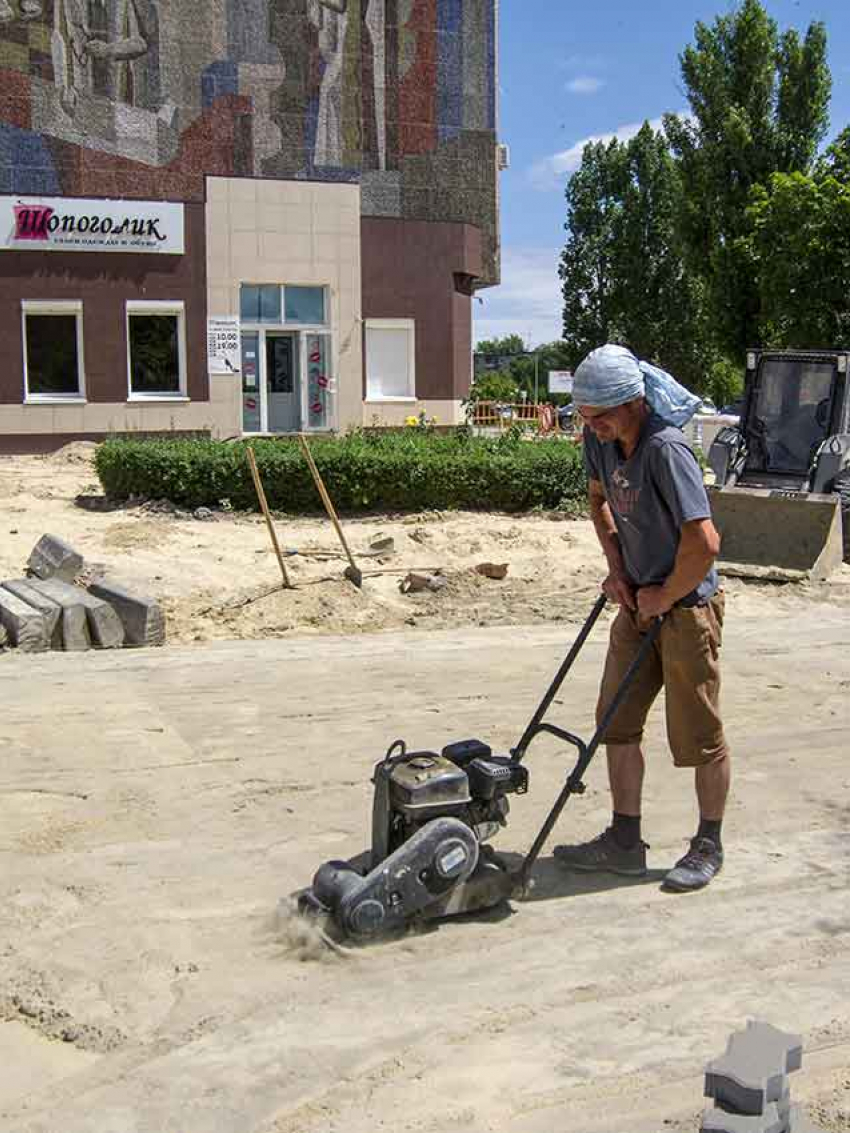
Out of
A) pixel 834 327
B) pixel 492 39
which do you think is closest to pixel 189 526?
pixel 834 327

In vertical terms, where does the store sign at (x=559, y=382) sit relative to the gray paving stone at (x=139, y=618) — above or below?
above

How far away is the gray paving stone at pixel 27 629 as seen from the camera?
30.3 ft

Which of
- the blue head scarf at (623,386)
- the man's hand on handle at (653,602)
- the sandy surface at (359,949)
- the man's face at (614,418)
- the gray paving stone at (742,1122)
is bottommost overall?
the sandy surface at (359,949)

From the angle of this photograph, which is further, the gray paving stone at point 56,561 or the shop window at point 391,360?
the shop window at point 391,360

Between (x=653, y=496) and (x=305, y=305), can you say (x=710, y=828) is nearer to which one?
(x=653, y=496)

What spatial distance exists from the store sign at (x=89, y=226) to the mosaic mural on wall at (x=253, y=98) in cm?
40

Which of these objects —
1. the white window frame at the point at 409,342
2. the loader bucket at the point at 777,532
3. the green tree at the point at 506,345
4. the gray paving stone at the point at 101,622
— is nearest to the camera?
the gray paving stone at the point at 101,622

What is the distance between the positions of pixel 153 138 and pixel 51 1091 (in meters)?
23.8

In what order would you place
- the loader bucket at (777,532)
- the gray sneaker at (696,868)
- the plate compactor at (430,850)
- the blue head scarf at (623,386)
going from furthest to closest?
the loader bucket at (777,532)
the gray sneaker at (696,868)
the blue head scarf at (623,386)
the plate compactor at (430,850)

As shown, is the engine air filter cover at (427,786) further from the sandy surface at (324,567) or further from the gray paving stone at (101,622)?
the sandy surface at (324,567)

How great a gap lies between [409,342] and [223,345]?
400 centimetres

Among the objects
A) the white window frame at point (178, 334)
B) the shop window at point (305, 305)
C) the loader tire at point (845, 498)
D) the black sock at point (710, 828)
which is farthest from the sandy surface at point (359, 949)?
the shop window at point (305, 305)

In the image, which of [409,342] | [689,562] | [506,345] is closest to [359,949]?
[689,562]

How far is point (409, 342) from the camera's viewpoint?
27.1m
